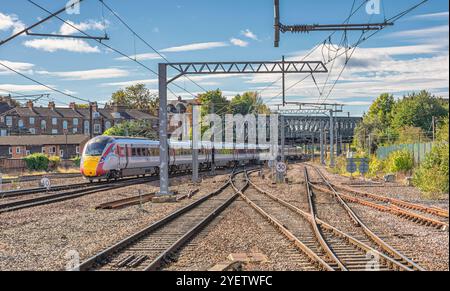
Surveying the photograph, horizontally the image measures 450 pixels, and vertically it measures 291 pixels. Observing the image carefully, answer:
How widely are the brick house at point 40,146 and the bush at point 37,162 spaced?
20192 mm

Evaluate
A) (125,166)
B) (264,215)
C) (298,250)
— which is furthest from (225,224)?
(125,166)

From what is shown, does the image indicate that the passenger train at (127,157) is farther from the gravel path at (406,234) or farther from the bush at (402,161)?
the bush at (402,161)

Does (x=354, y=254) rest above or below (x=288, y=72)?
below

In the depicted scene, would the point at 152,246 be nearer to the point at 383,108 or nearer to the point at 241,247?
the point at 241,247

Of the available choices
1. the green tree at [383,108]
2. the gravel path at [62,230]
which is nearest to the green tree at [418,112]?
the green tree at [383,108]

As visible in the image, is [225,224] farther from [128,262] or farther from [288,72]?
[288,72]

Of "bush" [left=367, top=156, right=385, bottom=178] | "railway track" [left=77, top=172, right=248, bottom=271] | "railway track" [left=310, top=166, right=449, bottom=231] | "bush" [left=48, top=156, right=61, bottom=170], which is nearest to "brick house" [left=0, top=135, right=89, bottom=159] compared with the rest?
"bush" [left=48, top=156, right=61, bottom=170]

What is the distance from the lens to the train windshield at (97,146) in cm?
3466

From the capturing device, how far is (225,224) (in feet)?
53.1

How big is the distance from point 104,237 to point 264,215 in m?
5.81

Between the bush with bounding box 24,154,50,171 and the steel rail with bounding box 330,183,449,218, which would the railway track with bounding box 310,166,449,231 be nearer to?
the steel rail with bounding box 330,183,449,218

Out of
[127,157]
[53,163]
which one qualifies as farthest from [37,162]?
[127,157]

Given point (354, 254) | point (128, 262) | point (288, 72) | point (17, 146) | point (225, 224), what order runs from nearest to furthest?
point (128, 262)
point (354, 254)
point (225, 224)
point (288, 72)
point (17, 146)
